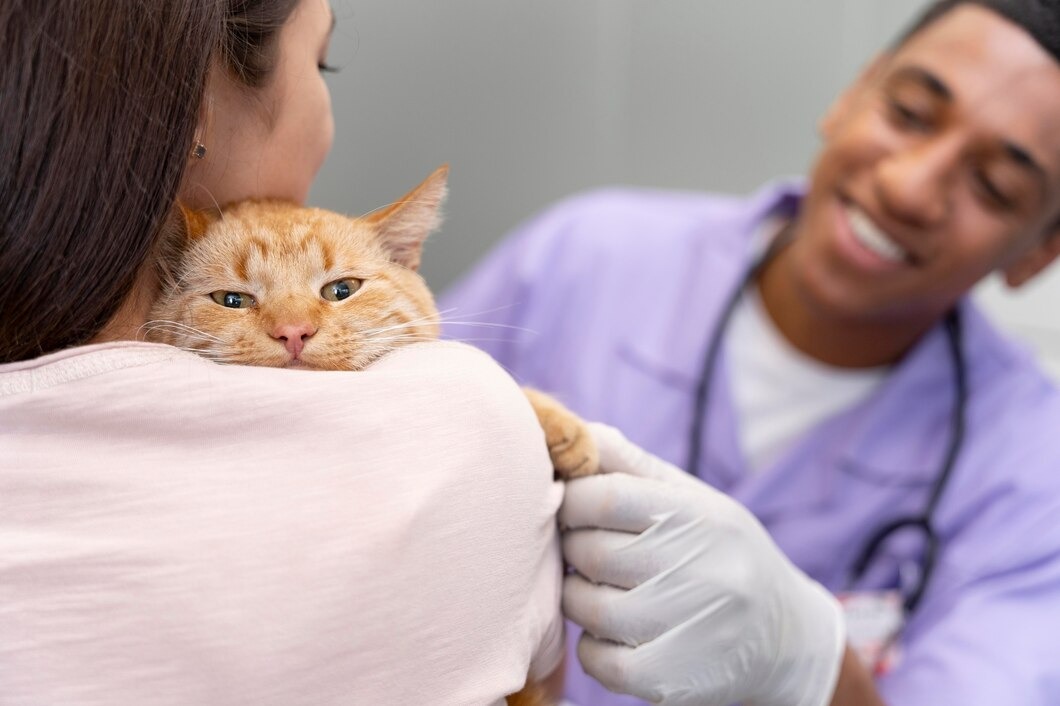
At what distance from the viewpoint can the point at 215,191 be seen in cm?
72

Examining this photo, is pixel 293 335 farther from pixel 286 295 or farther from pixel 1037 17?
pixel 1037 17

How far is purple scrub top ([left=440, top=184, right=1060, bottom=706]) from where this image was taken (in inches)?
42.2

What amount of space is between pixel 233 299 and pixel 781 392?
0.92 meters

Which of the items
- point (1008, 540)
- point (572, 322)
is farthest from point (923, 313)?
point (572, 322)

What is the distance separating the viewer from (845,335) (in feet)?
4.42

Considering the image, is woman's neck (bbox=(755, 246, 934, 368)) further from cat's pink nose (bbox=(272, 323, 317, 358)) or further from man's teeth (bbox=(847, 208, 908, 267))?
cat's pink nose (bbox=(272, 323, 317, 358))

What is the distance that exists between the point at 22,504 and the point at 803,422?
1.09m

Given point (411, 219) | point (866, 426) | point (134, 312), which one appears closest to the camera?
point (134, 312)

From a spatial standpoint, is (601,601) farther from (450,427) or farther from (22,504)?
(22,504)

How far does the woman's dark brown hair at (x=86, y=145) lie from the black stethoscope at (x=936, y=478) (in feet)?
2.90

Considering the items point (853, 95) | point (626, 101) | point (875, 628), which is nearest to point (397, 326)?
point (875, 628)

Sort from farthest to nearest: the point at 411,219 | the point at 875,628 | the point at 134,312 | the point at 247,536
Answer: the point at 875,628 < the point at 411,219 < the point at 134,312 < the point at 247,536

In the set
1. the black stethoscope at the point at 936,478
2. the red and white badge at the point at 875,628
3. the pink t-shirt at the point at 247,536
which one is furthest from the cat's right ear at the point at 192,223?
the red and white badge at the point at 875,628

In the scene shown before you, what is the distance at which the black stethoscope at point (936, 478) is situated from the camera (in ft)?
3.80
